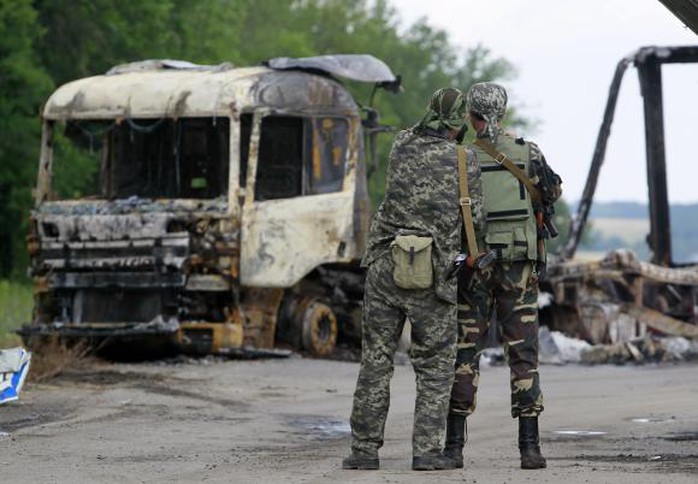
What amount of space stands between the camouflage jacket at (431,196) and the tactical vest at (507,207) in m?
0.13

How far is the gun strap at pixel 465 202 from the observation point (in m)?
9.64

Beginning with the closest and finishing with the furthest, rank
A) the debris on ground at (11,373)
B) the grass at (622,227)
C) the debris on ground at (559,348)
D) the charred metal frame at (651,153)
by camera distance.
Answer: the debris on ground at (11,373), the debris on ground at (559,348), the charred metal frame at (651,153), the grass at (622,227)

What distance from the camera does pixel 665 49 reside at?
22656 mm

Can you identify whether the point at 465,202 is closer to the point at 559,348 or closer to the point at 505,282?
the point at 505,282

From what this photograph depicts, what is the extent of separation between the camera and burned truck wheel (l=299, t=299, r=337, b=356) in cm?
2030

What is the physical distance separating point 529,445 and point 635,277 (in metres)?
12.0

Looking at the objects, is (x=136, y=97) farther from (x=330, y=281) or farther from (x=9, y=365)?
(x=9, y=365)

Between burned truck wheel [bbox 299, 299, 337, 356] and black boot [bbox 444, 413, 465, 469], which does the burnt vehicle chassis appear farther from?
black boot [bbox 444, 413, 465, 469]

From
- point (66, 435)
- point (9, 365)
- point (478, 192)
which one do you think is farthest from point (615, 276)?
point (478, 192)

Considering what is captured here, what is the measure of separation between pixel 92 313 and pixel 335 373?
2.63m

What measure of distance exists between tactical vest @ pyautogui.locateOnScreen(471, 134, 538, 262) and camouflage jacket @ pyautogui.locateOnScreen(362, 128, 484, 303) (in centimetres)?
13

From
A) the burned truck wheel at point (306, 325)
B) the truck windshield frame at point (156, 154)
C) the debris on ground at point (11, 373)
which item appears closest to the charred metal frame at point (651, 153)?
the burned truck wheel at point (306, 325)

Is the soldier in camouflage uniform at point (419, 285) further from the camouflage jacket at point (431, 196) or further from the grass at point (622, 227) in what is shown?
the grass at point (622, 227)

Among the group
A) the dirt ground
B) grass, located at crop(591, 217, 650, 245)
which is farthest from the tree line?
grass, located at crop(591, 217, 650, 245)
